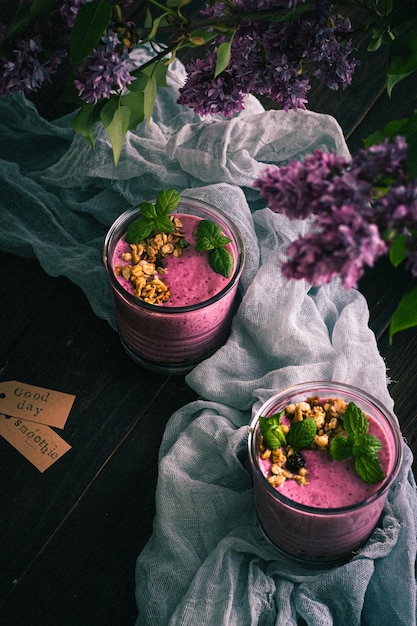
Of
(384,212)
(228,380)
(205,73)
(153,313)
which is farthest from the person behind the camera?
(228,380)

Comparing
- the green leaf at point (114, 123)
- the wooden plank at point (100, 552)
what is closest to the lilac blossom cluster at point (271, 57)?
the green leaf at point (114, 123)

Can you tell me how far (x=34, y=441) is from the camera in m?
1.52

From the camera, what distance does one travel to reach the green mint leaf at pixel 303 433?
1288 mm

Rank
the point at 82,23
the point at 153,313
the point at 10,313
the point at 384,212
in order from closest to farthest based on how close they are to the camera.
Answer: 1. the point at 384,212
2. the point at 82,23
3. the point at 153,313
4. the point at 10,313

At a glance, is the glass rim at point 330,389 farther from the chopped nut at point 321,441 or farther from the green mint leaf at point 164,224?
the green mint leaf at point 164,224

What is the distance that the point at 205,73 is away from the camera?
1321mm

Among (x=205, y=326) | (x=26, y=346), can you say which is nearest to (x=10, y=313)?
(x=26, y=346)

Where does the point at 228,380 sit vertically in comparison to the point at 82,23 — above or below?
below

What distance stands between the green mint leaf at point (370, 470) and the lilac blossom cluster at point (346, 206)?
521 millimetres

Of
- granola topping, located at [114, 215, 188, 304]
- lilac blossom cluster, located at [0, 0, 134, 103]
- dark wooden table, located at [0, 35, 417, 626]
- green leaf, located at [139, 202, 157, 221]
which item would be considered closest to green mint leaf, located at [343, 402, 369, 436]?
dark wooden table, located at [0, 35, 417, 626]

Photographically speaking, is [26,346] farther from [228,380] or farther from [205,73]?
[205,73]

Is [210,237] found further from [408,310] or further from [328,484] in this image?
[408,310]

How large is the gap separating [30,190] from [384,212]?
3.53 feet

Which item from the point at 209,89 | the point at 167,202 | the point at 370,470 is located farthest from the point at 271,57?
the point at 370,470
